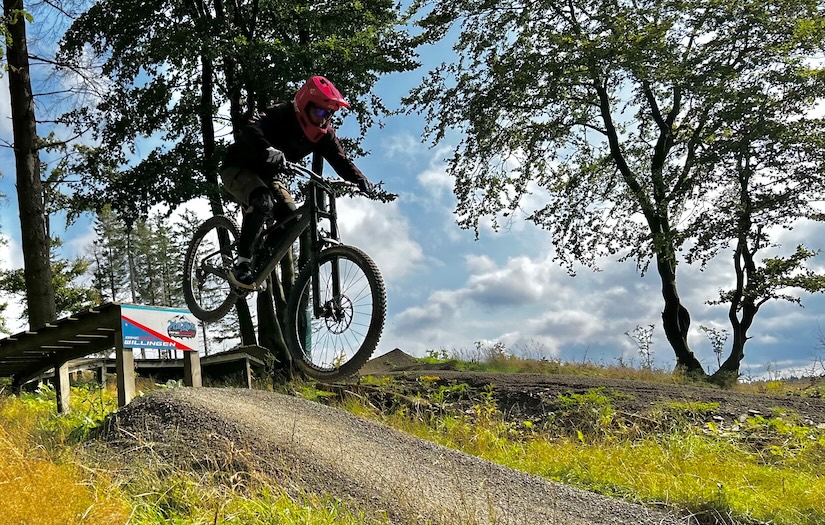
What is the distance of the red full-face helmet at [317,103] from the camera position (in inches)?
163

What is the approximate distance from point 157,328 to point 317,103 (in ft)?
15.1

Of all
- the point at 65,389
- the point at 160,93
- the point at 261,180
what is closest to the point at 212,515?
the point at 261,180

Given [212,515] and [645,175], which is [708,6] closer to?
[645,175]

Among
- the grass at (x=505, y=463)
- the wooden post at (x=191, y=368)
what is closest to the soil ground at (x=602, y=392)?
the grass at (x=505, y=463)

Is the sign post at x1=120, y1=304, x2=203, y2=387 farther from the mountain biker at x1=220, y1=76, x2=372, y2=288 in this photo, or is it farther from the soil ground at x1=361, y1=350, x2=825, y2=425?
the mountain biker at x1=220, y1=76, x2=372, y2=288

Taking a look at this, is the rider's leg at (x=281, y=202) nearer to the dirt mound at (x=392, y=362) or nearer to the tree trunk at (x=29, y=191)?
the tree trunk at (x=29, y=191)

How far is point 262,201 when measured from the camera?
15.6 ft

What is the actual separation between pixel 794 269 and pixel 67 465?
14619 mm

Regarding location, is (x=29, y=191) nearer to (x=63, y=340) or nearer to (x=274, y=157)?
(x=63, y=340)

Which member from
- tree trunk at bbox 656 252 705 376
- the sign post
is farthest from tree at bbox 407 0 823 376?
the sign post

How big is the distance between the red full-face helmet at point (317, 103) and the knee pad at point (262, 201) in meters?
0.55

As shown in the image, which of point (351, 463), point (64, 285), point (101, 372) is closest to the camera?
point (351, 463)

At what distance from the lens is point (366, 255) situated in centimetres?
445

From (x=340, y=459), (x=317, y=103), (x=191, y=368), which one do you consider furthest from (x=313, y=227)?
(x=191, y=368)
